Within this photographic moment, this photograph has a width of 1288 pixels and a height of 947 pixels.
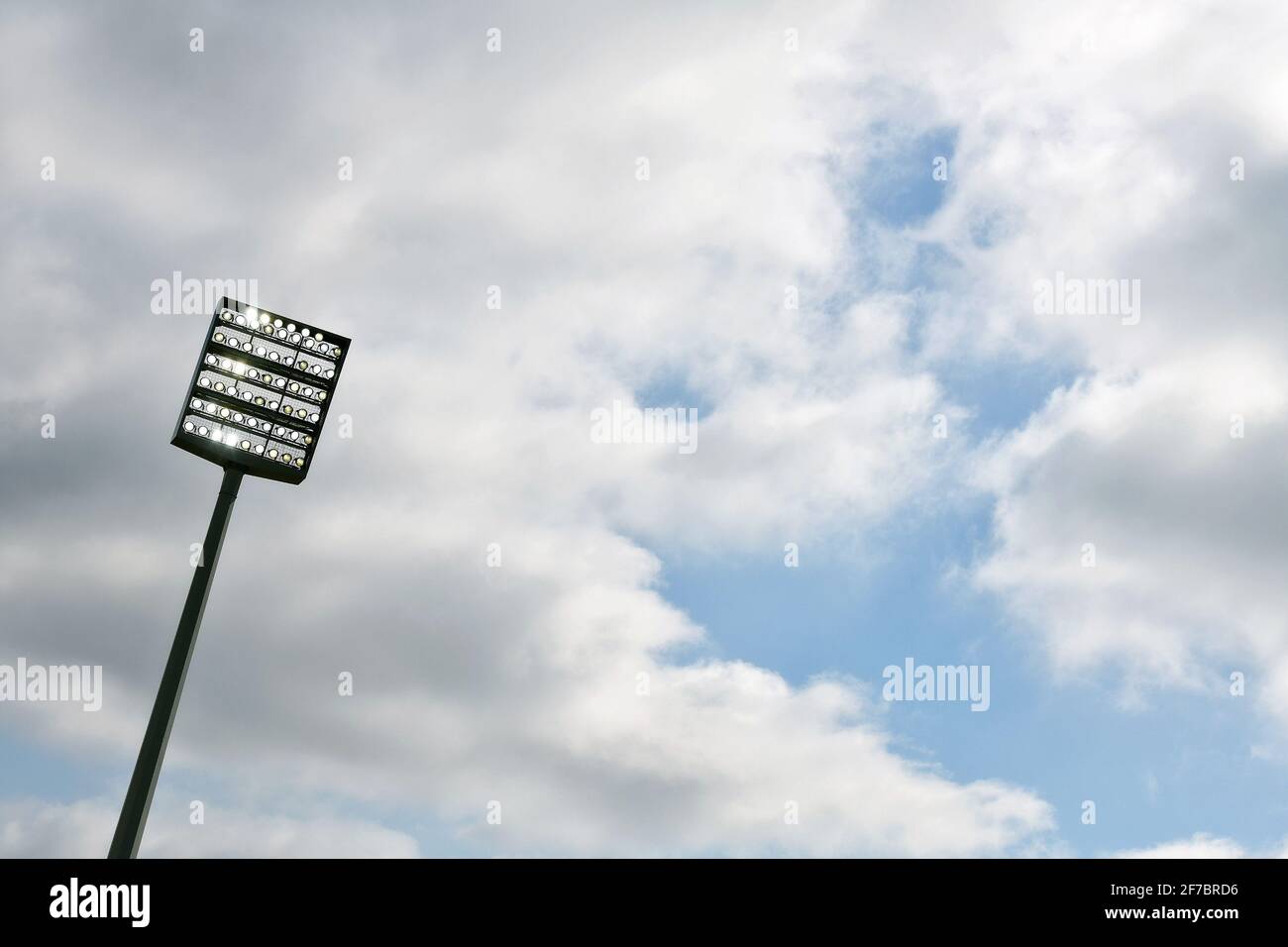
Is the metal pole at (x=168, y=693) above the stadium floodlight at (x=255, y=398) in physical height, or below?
below

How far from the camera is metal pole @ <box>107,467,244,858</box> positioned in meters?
12.4

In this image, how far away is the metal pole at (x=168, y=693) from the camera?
487 inches

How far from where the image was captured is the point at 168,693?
13453 millimetres
